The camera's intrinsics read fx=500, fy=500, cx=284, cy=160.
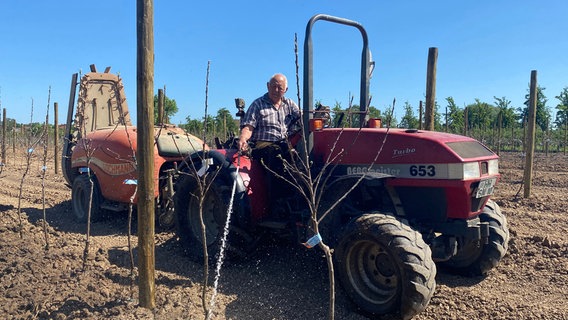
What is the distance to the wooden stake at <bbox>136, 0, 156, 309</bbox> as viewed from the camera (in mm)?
3352

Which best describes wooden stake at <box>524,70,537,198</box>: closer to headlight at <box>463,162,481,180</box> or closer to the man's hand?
headlight at <box>463,162,481,180</box>

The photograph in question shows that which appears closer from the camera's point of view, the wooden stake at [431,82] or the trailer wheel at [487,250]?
the trailer wheel at [487,250]

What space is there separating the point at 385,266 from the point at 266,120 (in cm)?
186

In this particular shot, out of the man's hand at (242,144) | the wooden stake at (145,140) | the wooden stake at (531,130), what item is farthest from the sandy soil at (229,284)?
the wooden stake at (531,130)

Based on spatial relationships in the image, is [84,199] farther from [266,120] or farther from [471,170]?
[471,170]

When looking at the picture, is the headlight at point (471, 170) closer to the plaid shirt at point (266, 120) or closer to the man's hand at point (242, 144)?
the plaid shirt at point (266, 120)

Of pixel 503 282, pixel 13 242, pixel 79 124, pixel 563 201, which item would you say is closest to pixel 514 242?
pixel 503 282

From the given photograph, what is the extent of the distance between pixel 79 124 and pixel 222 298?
17.5 feet

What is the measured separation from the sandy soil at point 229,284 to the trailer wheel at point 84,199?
0.68 m

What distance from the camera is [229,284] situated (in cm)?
Answer: 459

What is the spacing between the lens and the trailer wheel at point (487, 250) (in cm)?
443

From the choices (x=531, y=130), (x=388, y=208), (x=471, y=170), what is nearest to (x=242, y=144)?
(x=388, y=208)

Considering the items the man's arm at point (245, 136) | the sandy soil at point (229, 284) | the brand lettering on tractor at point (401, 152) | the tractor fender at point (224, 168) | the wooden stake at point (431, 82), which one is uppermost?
the wooden stake at point (431, 82)

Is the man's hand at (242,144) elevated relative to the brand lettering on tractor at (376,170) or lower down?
elevated
